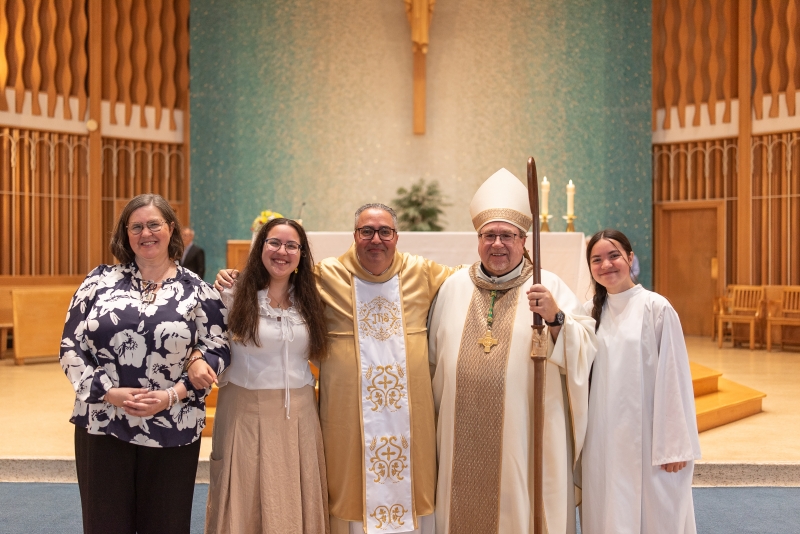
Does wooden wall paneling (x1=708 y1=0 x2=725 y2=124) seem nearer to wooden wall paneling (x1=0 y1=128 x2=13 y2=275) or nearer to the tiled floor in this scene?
the tiled floor

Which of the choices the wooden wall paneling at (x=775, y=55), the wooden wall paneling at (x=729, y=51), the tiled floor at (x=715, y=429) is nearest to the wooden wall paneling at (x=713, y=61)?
the wooden wall paneling at (x=729, y=51)

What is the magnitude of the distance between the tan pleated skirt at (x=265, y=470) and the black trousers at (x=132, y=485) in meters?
0.13

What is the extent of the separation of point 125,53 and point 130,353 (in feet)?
27.8

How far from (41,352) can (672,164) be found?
8606 millimetres

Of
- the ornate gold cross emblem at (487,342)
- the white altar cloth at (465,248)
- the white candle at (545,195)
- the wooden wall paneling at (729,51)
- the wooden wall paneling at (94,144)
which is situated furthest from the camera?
the wooden wall paneling at (729,51)

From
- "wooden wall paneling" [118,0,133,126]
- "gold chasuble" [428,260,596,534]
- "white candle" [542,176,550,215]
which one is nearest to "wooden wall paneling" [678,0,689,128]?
"white candle" [542,176,550,215]

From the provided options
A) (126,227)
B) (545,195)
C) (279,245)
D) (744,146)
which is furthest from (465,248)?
(744,146)

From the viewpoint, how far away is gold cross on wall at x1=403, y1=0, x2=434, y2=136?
9352 mm

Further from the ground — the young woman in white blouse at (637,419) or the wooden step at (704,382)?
the young woman in white blouse at (637,419)

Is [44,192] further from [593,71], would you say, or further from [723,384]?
[723,384]

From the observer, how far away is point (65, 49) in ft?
30.5

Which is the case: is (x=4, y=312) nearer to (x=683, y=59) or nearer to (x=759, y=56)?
(x=683, y=59)

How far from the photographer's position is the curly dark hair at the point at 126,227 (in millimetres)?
2369

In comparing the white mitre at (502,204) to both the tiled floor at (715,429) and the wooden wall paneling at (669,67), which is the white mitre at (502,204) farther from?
the wooden wall paneling at (669,67)
